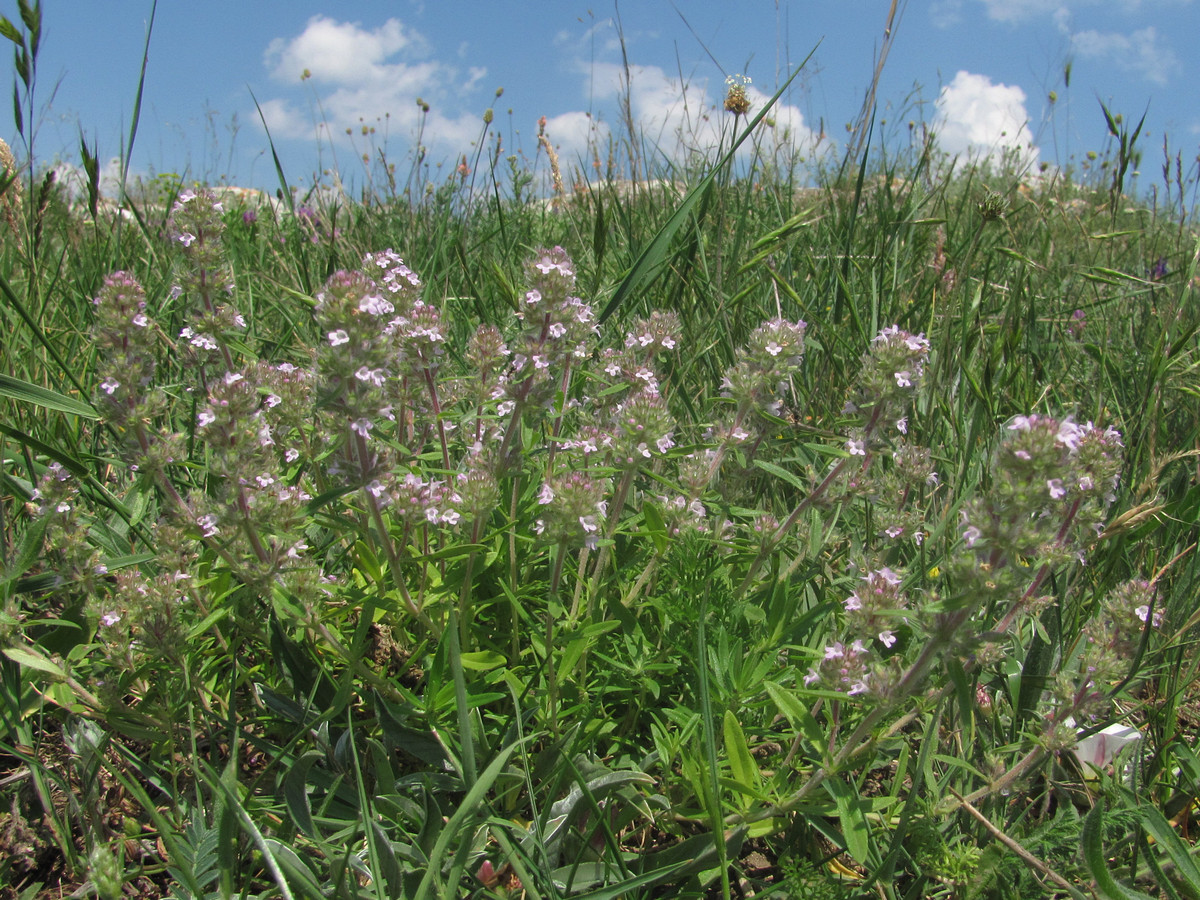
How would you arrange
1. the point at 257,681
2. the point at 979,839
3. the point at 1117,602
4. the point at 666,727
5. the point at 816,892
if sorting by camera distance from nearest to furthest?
the point at 816,892 → the point at 1117,602 → the point at 979,839 → the point at 666,727 → the point at 257,681

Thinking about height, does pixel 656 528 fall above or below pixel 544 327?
below

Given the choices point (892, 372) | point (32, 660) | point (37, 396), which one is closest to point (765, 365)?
point (892, 372)

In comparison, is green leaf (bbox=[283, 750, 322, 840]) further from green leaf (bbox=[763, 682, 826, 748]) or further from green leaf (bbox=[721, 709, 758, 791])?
green leaf (bbox=[763, 682, 826, 748])

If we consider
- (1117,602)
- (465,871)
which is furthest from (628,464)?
(1117,602)

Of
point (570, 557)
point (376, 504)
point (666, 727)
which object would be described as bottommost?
point (666, 727)

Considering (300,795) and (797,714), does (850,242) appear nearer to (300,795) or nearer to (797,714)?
(797,714)

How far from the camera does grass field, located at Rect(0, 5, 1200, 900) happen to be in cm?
182

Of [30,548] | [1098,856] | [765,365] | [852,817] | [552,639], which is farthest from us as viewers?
[765,365]

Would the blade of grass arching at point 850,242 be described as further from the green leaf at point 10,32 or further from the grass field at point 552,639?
the green leaf at point 10,32

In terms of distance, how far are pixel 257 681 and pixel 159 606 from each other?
569 mm

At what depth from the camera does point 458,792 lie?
7.35ft

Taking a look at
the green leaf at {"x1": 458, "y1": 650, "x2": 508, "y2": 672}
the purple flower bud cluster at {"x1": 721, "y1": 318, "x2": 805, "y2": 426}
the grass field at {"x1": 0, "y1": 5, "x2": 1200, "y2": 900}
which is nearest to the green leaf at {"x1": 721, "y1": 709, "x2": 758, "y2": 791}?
the grass field at {"x1": 0, "y1": 5, "x2": 1200, "y2": 900}

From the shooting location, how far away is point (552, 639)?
217 cm

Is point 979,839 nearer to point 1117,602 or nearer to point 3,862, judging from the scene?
point 1117,602
